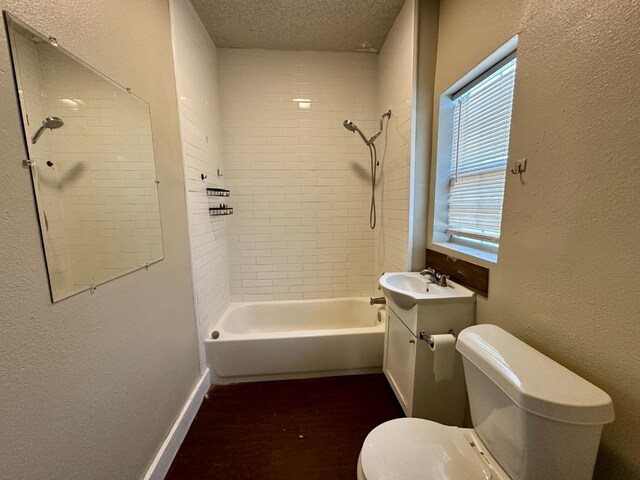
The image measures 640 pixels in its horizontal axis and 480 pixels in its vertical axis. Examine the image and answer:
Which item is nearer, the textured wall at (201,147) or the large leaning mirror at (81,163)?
the large leaning mirror at (81,163)

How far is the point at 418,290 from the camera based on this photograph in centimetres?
163

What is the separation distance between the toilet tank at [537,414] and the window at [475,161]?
615 millimetres

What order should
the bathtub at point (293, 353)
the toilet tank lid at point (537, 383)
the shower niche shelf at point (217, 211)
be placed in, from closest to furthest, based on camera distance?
the toilet tank lid at point (537, 383) < the bathtub at point (293, 353) < the shower niche shelf at point (217, 211)

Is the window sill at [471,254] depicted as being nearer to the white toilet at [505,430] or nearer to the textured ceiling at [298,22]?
the white toilet at [505,430]

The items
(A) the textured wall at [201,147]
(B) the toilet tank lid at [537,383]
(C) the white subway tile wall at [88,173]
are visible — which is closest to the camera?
(B) the toilet tank lid at [537,383]

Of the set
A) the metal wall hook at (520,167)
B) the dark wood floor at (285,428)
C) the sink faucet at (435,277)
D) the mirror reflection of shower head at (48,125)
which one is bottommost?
the dark wood floor at (285,428)

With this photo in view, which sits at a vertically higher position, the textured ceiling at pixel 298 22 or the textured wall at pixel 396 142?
the textured ceiling at pixel 298 22

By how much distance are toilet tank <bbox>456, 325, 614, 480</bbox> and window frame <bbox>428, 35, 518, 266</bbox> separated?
0.58m

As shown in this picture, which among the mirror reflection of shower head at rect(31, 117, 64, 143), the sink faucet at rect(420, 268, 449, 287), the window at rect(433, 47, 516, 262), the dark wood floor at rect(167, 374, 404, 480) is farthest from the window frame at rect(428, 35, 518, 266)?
the mirror reflection of shower head at rect(31, 117, 64, 143)

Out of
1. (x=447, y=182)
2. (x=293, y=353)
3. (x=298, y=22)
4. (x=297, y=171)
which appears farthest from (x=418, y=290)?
(x=298, y=22)

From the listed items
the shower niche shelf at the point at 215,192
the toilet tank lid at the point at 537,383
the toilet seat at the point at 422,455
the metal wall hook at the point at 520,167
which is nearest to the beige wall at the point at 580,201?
the metal wall hook at the point at 520,167

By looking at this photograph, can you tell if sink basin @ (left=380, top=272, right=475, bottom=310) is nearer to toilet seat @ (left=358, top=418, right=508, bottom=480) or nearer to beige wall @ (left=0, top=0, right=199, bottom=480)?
toilet seat @ (left=358, top=418, right=508, bottom=480)

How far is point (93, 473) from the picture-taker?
0.90 m

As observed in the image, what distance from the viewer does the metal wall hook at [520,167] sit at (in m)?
1.03
